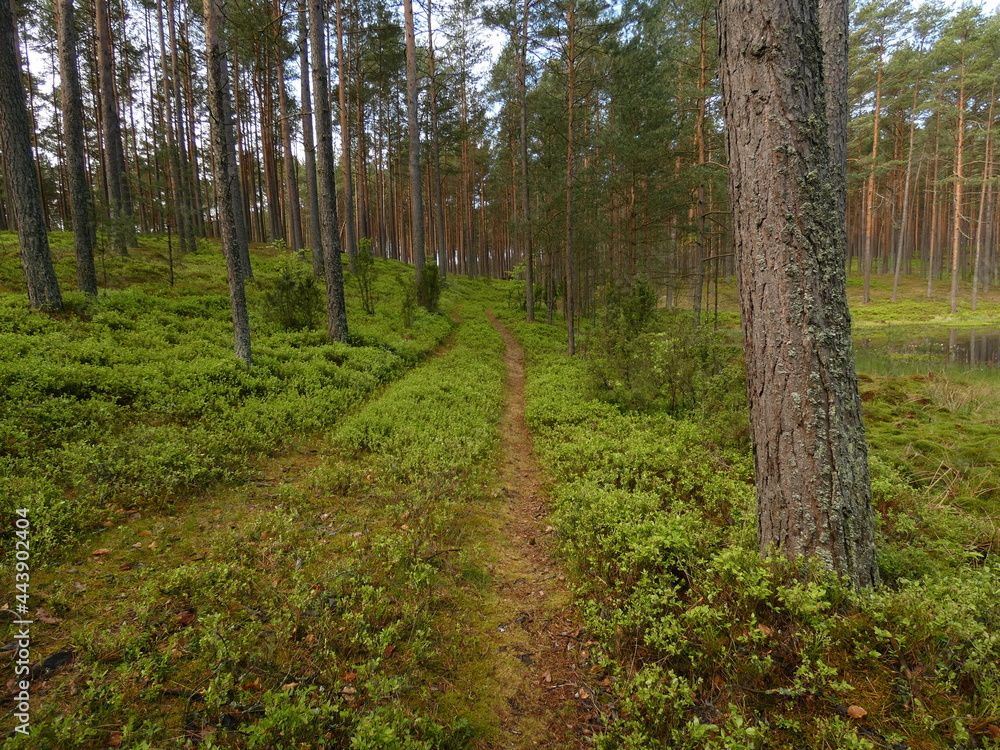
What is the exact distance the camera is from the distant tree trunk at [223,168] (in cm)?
805

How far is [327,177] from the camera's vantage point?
11.5 metres

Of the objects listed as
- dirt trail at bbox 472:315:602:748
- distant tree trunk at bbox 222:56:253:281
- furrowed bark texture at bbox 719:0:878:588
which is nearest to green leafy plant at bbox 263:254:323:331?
distant tree trunk at bbox 222:56:253:281

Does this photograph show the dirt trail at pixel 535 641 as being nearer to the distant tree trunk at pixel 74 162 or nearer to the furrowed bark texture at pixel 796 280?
the furrowed bark texture at pixel 796 280

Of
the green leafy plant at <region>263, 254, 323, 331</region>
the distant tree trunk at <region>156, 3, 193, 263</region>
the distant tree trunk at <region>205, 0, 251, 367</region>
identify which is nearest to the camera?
the distant tree trunk at <region>205, 0, 251, 367</region>

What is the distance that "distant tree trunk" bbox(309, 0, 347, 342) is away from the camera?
1122cm

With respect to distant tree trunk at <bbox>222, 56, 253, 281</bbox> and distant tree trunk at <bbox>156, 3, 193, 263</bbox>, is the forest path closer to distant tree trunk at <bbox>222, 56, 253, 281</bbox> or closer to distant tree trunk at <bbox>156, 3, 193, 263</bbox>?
distant tree trunk at <bbox>222, 56, 253, 281</bbox>

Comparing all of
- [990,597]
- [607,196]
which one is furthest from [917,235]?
[990,597]

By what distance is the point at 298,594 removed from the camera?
3445 millimetres

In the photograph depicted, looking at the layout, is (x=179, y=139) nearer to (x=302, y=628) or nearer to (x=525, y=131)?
(x=525, y=131)

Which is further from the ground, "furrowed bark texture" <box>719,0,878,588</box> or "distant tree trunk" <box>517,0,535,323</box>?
"distant tree trunk" <box>517,0,535,323</box>

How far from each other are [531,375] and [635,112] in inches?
451

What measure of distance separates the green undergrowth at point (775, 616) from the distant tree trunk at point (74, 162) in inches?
521

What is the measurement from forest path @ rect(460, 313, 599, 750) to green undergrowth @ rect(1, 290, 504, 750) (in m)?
Result: 0.36

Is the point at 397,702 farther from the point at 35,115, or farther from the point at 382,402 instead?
the point at 35,115
